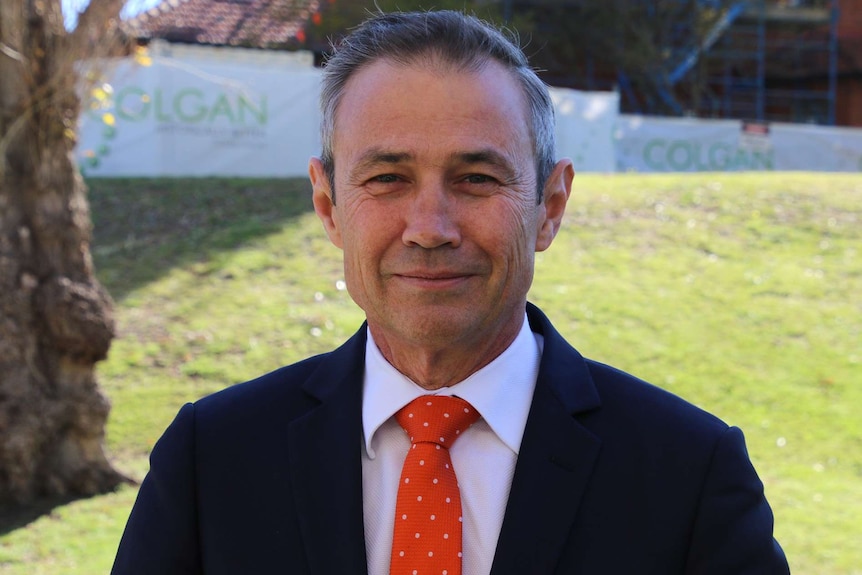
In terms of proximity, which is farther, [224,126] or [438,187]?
[224,126]

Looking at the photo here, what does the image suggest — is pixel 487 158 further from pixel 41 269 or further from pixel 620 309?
pixel 620 309

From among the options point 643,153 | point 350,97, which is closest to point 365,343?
point 350,97

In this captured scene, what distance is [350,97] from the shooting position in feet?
6.55

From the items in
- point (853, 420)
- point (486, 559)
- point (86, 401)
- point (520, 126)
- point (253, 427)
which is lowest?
point (853, 420)

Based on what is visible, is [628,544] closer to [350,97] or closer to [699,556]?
[699,556]

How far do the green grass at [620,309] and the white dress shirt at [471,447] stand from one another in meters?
4.01

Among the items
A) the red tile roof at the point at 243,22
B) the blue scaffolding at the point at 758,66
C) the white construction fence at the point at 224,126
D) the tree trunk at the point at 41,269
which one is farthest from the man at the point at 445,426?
the blue scaffolding at the point at 758,66

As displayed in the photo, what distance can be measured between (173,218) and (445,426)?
33.4 feet

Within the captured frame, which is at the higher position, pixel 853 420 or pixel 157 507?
pixel 157 507

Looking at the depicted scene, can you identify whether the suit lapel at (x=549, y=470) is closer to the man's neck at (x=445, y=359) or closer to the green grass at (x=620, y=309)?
the man's neck at (x=445, y=359)

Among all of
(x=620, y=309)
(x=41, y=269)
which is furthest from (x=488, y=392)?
(x=620, y=309)

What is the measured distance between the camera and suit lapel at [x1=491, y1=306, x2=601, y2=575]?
1792 millimetres

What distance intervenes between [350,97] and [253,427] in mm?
694

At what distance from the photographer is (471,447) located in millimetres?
1979
